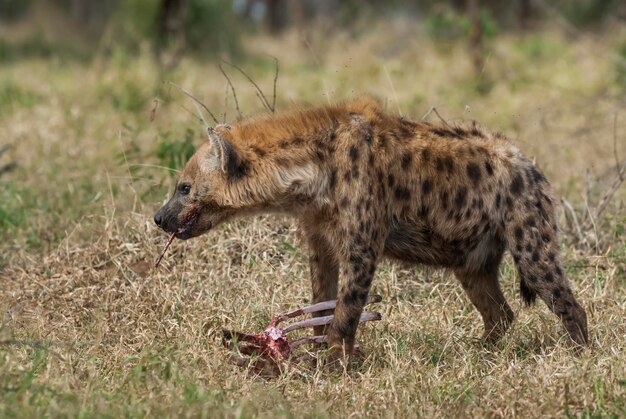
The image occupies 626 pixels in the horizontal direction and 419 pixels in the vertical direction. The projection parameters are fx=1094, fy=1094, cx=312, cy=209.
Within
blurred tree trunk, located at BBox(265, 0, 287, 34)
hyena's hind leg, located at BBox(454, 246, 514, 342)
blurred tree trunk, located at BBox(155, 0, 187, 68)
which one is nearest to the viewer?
hyena's hind leg, located at BBox(454, 246, 514, 342)

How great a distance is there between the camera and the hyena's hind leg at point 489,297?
16.7 feet

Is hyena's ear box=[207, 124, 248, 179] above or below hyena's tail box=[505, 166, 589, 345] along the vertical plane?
above

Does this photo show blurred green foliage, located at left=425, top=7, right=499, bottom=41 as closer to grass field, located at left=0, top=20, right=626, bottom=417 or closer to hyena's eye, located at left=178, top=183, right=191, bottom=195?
grass field, located at left=0, top=20, right=626, bottom=417

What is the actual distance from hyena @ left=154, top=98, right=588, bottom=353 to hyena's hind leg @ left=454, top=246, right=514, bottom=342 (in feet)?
0.15

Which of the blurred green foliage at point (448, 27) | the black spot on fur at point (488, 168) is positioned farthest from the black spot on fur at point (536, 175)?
the blurred green foliage at point (448, 27)

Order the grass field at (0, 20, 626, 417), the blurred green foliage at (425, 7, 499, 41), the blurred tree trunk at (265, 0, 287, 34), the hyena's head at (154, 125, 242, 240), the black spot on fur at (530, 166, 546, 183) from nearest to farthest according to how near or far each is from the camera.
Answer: the grass field at (0, 20, 626, 417) < the hyena's head at (154, 125, 242, 240) < the black spot on fur at (530, 166, 546, 183) < the blurred green foliage at (425, 7, 499, 41) < the blurred tree trunk at (265, 0, 287, 34)

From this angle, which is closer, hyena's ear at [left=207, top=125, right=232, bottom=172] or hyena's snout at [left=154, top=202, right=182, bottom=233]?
hyena's ear at [left=207, top=125, right=232, bottom=172]

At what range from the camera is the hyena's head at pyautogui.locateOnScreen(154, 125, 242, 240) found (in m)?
4.69

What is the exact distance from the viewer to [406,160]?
15.6 ft

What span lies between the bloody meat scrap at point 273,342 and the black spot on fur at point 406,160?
26.0 inches

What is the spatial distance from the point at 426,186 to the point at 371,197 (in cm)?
30

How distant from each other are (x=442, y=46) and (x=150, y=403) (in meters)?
10.4

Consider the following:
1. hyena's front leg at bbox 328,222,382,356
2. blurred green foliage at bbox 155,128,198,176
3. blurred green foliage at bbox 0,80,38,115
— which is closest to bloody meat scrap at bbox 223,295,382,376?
hyena's front leg at bbox 328,222,382,356

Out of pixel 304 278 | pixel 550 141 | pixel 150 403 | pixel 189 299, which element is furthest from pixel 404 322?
pixel 550 141
